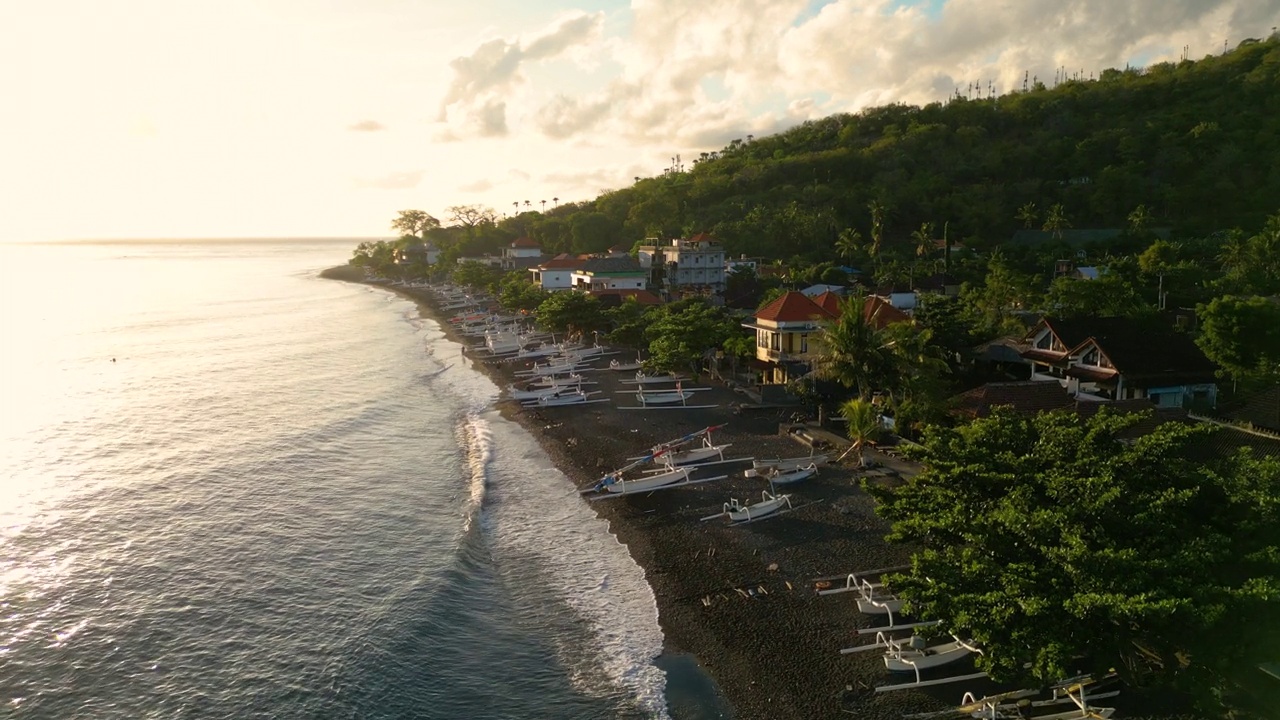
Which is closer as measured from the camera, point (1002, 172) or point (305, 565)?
point (305, 565)

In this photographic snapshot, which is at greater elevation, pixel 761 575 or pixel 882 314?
pixel 882 314

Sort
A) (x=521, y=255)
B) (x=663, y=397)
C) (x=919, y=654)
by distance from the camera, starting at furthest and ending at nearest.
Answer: (x=521, y=255) → (x=663, y=397) → (x=919, y=654)

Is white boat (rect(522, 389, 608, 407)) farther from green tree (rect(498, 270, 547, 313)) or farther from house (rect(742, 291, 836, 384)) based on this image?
green tree (rect(498, 270, 547, 313))

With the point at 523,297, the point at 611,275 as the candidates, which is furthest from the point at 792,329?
the point at 611,275

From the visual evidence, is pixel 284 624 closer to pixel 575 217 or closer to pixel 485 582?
pixel 485 582

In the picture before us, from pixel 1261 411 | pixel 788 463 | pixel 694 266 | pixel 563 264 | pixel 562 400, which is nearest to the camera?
pixel 1261 411

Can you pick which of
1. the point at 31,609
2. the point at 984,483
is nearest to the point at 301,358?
the point at 31,609

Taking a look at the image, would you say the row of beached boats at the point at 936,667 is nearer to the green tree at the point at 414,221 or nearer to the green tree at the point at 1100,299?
the green tree at the point at 1100,299

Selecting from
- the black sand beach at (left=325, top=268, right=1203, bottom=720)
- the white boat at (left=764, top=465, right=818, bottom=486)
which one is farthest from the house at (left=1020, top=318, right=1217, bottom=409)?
the black sand beach at (left=325, top=268, right=1203, bottom=720)

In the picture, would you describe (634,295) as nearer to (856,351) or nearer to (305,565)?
(856,351)
